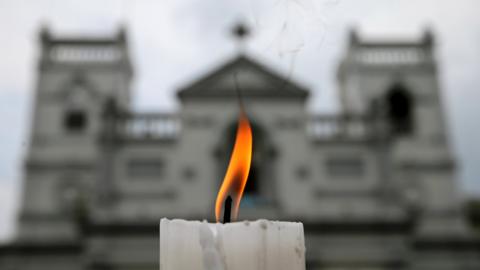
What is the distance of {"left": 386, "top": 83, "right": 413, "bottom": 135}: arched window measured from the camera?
58.4 feet

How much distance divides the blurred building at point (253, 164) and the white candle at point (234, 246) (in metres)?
13.7

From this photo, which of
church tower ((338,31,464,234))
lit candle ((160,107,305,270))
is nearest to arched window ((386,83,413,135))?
church tower ((338,31,464,234))

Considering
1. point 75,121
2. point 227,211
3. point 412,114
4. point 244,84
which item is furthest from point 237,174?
point 412,114

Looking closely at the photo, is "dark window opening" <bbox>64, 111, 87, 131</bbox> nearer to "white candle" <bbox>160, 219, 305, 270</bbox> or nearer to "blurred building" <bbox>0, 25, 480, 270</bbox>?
"blurred building" <bbox>0, 25, 480, 270</bbox>

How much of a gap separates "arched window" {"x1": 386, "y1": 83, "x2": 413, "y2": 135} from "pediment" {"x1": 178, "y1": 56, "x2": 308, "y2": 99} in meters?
3.74

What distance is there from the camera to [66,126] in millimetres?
17734

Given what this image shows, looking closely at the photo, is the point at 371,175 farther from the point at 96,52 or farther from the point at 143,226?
the point at 96,52

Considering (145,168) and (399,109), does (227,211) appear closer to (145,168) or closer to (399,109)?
(145,168)

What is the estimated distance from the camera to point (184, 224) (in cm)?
100

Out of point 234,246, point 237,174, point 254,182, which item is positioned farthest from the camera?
point 254,182

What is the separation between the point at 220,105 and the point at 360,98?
5469 millimetres

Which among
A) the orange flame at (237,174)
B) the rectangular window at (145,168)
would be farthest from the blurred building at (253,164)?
the orange flame at (237,174)

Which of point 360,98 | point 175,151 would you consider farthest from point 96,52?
point 360,98

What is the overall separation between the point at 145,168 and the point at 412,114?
9.43 m
